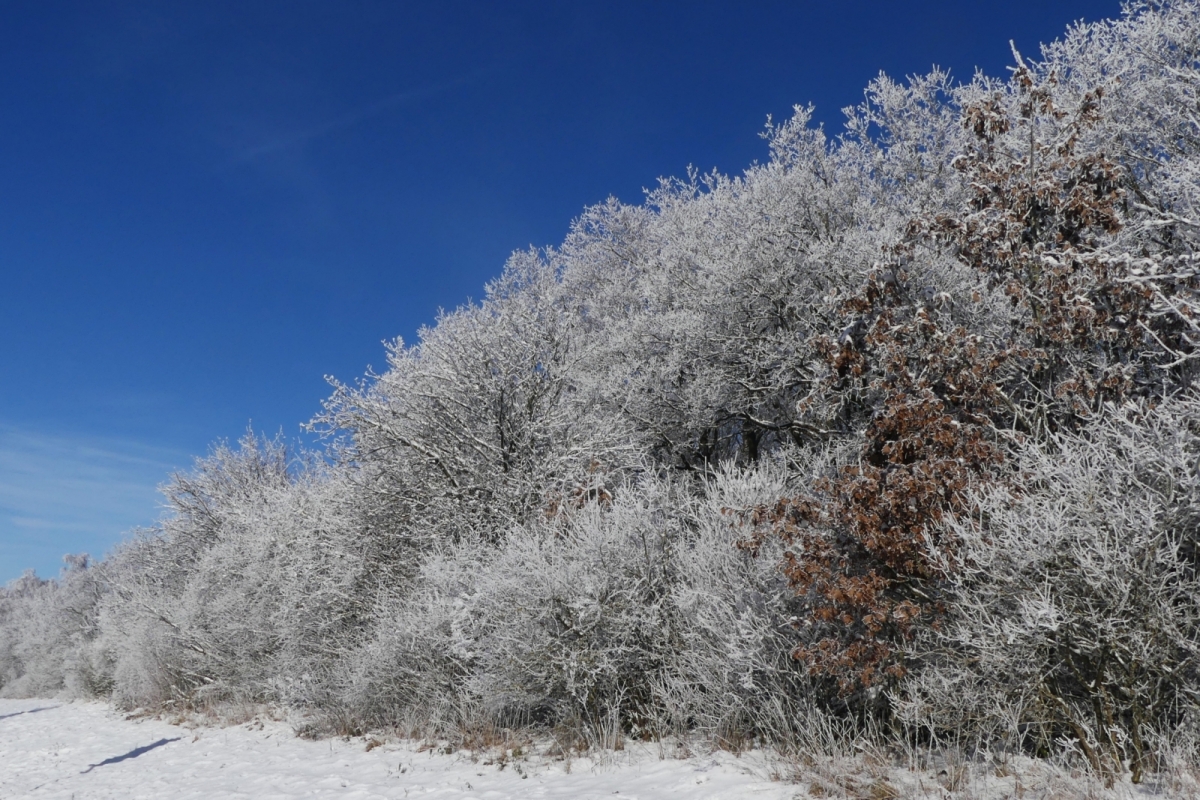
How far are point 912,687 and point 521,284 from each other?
778 inches

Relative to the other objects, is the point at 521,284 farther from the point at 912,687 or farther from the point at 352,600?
the point at 912,687

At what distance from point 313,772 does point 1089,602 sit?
337 inches

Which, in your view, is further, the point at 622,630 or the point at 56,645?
the point at 56,645

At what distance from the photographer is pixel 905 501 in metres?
6.44

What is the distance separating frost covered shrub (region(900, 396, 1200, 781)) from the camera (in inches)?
194

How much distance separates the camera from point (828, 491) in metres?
7.13

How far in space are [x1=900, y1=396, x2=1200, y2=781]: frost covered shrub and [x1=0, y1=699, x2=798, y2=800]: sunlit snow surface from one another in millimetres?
1901

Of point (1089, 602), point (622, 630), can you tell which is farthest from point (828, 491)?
point (622, 630)

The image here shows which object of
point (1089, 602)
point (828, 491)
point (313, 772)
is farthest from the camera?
point (313, 772)

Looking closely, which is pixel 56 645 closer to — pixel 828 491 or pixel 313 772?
pixel 313 772

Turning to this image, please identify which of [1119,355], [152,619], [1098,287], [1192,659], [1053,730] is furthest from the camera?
[152,619]

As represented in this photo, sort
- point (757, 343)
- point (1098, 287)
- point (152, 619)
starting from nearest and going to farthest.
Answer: point (1098, 287)
point (757, 343)
point (152, 619)

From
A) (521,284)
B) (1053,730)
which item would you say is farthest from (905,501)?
(521,284)

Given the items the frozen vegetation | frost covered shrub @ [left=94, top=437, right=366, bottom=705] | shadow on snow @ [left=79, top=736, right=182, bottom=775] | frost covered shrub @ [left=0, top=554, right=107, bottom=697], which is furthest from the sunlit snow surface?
frost covered shrub @ [left=0, top=554, right=107, bottom=697]
